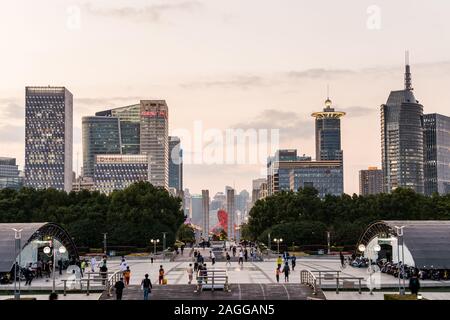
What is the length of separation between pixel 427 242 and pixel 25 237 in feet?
105

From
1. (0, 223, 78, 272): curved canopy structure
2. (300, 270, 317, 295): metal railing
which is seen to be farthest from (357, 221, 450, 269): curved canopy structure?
(0, 223, 78, 272): curved canopy structure

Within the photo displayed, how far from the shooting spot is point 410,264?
169 feet

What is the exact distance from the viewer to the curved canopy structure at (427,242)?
49469 millimetres

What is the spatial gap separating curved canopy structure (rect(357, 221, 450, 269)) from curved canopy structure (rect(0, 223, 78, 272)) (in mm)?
28528

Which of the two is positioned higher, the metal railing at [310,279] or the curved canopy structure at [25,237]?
the curved canopy structure at [25,237]

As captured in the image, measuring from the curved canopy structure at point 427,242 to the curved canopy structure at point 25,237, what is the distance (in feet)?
93.6

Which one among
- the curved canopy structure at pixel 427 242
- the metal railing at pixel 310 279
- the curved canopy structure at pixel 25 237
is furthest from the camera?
the curved canopy structure at pixel 427 242

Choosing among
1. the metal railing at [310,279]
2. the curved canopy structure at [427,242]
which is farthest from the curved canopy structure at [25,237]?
the curved canopy structure at [427,242]

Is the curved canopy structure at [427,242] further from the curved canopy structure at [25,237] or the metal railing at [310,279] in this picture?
the curved canopy structure at [25,237]

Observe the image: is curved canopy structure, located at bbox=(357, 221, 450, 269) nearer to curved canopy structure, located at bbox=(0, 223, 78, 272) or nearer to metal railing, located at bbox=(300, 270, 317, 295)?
metal railing, located at bbox=(300, 270, 317, 295)
